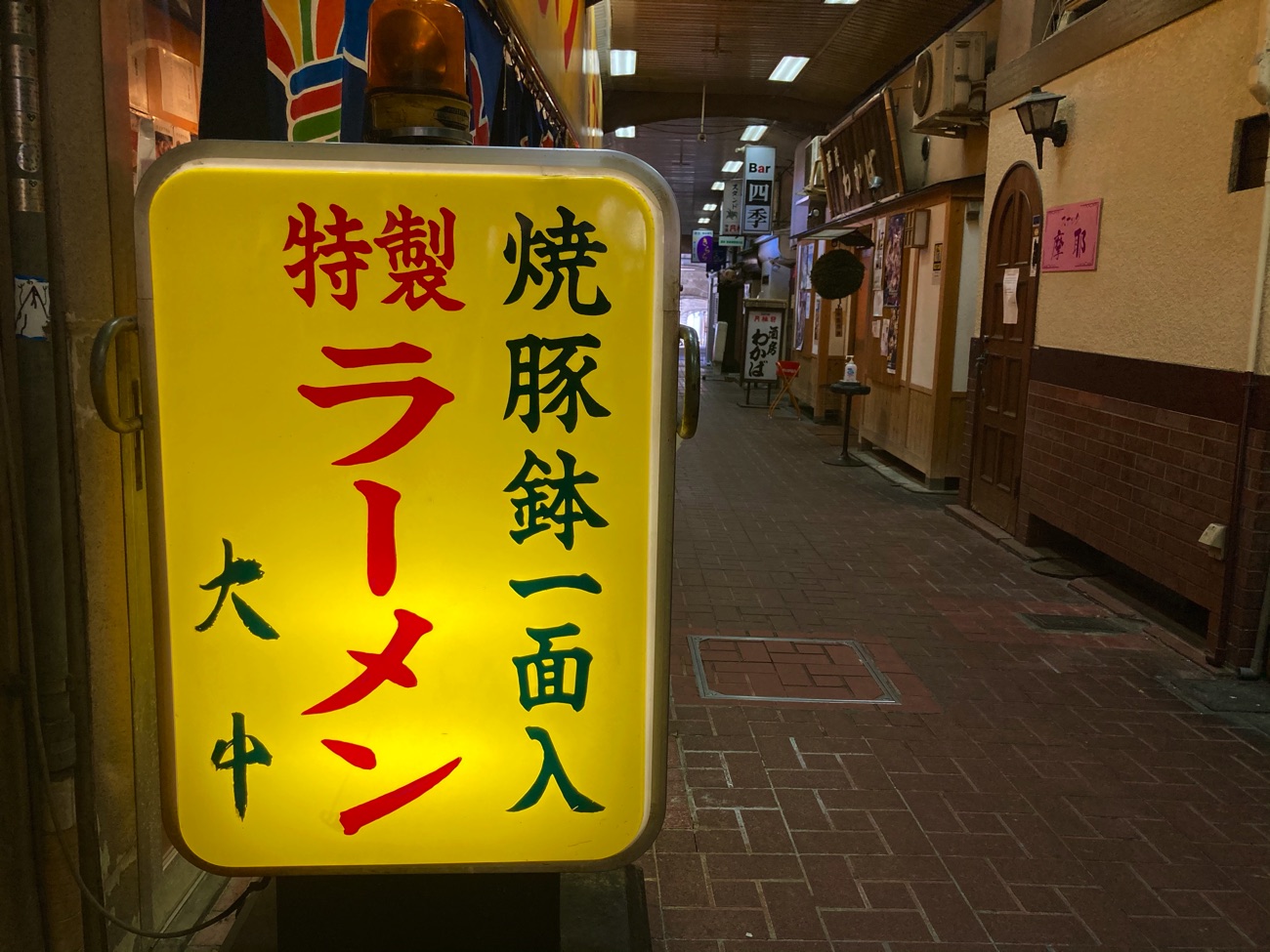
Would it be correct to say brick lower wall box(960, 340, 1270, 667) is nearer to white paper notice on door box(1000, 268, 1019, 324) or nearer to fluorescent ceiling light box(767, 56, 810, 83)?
white paper notice on door box(1000, 268, 1019, 324)

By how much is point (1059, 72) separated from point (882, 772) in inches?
235

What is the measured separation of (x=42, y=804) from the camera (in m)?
2.21

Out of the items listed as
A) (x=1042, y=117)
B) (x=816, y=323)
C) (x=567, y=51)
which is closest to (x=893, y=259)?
(x=816, y=323)

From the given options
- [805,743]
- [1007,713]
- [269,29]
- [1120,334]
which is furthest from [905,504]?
[269,29]

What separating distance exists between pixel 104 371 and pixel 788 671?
4243 mm

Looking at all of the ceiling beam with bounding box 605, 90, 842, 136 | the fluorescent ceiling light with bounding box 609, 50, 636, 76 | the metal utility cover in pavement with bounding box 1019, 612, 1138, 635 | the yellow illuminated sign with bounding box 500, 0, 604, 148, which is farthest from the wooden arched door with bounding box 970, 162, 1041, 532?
the ceiling beam with bounding box 605, 90, 842, 136

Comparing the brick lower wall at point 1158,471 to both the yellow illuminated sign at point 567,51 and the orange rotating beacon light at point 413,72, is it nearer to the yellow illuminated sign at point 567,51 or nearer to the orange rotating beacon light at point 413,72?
the yellow illuminated sign at point 567,51

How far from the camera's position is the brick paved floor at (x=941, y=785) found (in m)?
3.22

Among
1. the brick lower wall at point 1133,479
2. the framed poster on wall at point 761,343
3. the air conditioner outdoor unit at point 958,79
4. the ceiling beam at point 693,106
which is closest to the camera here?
the brick lower wall at point 1133,479

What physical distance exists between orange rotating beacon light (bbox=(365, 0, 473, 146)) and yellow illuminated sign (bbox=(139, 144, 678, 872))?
23 centimetres

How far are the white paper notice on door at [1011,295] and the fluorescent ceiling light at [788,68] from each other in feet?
23.5

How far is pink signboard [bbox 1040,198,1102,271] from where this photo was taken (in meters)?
7.02

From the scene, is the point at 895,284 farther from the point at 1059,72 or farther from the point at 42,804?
the point at 42,804

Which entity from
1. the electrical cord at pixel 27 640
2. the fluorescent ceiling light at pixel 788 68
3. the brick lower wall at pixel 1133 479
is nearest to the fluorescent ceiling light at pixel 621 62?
the fluorescent ceiling light at pixel 788 68
